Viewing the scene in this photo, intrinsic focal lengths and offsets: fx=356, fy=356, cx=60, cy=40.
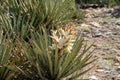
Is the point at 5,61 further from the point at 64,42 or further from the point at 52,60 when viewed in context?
the point at 64,42

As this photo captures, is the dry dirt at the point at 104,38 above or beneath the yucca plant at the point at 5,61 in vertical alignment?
beneath

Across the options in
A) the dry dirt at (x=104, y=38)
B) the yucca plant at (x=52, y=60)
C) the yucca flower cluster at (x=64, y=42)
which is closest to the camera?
the yucca flower cluster at (x=64, y=42)

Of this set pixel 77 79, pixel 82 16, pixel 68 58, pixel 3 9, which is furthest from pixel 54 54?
pixel 82 16

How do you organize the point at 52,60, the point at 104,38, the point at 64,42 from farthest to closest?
1. the point at 104,38
2. the point at 52,60
3. the point at 64,42

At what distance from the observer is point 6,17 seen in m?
5.10

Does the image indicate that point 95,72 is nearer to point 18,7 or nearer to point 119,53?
point 119,53

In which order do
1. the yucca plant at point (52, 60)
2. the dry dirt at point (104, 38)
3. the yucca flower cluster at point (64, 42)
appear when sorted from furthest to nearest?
the dry dirt at point (104, 38), the yucca plant at point (52, 60), the yucca flower cluster at point (64, 42)

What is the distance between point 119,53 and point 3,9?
1.93 m

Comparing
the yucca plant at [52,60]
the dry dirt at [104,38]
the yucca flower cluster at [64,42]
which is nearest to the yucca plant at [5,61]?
the yucca plant at [52,60]

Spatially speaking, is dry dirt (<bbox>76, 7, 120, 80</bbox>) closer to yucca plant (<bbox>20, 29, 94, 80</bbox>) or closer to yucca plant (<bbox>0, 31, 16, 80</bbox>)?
yucca plant (<bbox>20, 29, 94, 80</bbox>)

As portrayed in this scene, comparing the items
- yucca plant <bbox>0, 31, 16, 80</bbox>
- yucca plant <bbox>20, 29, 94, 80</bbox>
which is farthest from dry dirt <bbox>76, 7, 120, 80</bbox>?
yucca plant <bbox>0, 31, 16, 80</bbox>

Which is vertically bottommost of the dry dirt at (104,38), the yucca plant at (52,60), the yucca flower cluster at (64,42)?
the dry dirt at (104,38)

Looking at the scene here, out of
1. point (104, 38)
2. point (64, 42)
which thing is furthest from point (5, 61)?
point (104, 38)

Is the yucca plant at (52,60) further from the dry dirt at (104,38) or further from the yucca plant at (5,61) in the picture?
the dry dirt at (104,38)
